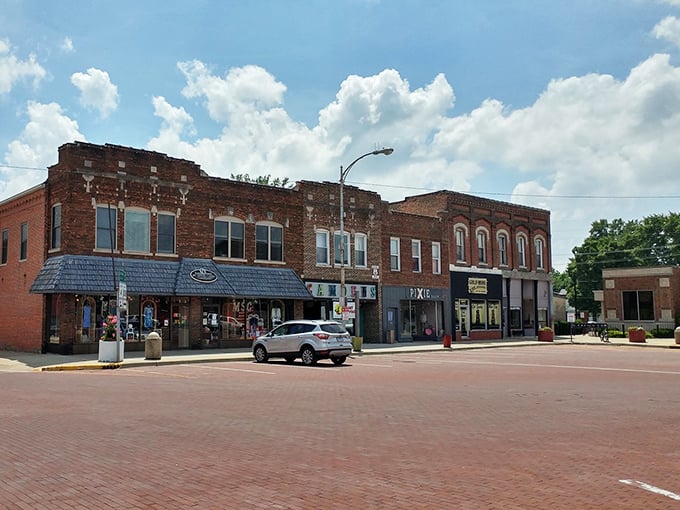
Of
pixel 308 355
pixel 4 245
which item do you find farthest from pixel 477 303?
pixel 4 245

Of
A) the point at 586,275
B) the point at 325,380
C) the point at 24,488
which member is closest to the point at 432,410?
the point at 325,380

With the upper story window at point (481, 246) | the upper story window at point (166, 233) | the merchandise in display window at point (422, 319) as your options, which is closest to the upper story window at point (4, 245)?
the upper story window at point (166, 233)

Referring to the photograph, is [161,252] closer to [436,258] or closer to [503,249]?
[436,258]

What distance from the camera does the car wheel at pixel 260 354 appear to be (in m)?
25.0

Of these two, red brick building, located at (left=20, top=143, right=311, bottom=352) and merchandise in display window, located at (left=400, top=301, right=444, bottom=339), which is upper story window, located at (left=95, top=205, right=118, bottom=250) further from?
merchandise in display window, located at (left=400, top=301, right=444, bottom=339)

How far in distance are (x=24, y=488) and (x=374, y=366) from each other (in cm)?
1793

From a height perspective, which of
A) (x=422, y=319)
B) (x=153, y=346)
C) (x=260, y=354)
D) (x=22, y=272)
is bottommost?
(x=260, y=354)

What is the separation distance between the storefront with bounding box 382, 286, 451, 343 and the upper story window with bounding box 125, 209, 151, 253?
15.5m

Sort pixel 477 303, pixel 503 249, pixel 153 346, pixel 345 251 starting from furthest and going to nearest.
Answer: pixel 503 249, pixel 477 303, pixel 345 251, pixel 153 346

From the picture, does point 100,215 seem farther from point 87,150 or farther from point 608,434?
point 608,434

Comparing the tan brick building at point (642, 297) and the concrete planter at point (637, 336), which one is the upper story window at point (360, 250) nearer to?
the concrete planter at point (637, 336)

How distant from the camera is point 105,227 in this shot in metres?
28.4

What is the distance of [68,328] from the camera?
26969mm

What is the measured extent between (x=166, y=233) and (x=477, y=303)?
24365 millimetres
